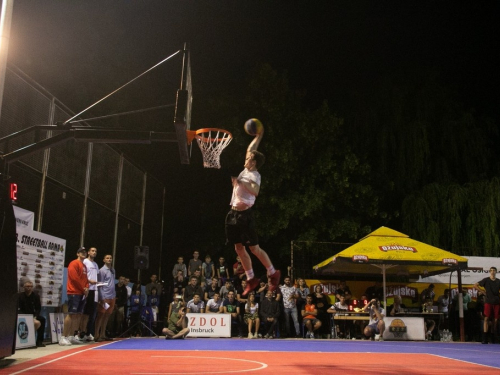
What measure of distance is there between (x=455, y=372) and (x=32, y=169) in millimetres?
10303

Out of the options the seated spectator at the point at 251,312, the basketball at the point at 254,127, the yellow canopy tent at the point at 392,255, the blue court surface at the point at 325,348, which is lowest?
the blue court surface at the point at 325,348

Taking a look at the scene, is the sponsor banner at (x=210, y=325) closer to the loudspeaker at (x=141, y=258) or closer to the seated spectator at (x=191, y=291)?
the seated spectator at (x=191, y=291)

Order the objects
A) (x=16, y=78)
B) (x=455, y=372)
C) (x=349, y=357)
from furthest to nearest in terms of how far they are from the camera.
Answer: (x=16, y=78) < (x=349, y=357) < (x=455, y=372)

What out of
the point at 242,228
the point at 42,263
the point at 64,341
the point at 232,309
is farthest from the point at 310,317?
the point at 242,228

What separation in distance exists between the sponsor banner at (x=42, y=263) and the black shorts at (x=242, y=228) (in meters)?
5.92

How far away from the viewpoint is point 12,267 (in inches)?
322

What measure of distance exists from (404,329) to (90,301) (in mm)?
9600

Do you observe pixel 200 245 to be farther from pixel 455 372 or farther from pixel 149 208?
pixel 455 372

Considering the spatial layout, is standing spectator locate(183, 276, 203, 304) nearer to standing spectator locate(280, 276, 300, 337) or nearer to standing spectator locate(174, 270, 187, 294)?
standing spectator locate(174, 270, 187, 294)

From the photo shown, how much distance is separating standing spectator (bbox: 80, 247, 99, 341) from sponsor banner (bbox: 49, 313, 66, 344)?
57cm

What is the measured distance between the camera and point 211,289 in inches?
718

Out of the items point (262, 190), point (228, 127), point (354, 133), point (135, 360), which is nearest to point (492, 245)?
point (354, 133)

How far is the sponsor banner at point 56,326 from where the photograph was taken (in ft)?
43.5

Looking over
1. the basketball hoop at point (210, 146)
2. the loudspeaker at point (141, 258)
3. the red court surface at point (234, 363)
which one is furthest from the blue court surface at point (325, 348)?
the basketball hoop at point (210, 146)
